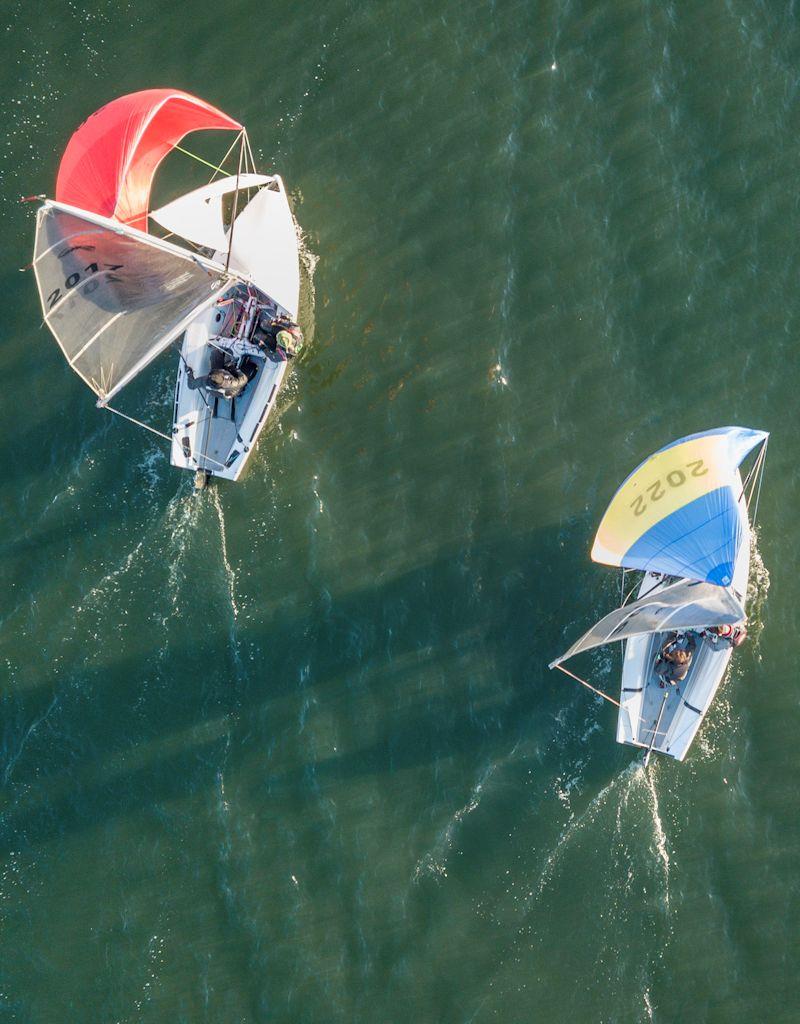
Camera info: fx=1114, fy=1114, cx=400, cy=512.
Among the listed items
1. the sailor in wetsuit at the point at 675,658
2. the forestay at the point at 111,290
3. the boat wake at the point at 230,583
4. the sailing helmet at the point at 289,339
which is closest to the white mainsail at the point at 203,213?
the forestay at the point at 111,290

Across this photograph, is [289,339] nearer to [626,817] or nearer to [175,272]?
[175,272]

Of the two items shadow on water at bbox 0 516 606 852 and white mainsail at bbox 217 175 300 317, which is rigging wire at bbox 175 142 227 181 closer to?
white mainsail at bbox 217 175 300 317

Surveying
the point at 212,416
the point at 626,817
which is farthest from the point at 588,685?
the point at 212,416

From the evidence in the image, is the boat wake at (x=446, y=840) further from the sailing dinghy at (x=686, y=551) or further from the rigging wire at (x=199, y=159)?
the rigging wire at (x=199, y=159)

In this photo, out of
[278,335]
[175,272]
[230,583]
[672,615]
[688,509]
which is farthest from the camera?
[230,583]

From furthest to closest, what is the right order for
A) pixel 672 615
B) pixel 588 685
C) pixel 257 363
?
pixel 257 363 → pixel 588 685 → pixel 672 615

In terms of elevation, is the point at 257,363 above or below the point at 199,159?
below

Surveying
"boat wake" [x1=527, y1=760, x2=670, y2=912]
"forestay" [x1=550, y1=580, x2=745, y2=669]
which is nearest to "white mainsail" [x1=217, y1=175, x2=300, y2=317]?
"forestay" [x1=550, y1=580, x2=745, y2=669]
